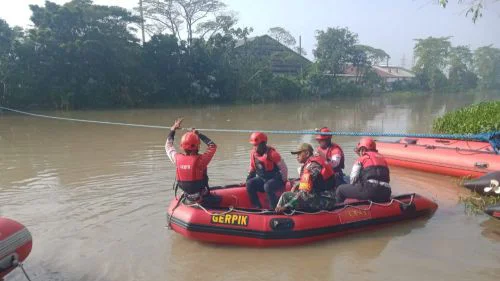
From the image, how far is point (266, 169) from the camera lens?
562cm

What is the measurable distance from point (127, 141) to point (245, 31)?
67.8ft

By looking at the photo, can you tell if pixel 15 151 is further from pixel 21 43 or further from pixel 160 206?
pixel 21 43

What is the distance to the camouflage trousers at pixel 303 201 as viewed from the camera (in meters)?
5.03

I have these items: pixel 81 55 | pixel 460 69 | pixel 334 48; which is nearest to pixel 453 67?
pixel 460 69

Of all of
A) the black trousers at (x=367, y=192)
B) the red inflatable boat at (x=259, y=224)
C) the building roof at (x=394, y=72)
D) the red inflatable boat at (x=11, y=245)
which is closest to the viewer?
the red inflatable boat at (x=11, y=245)

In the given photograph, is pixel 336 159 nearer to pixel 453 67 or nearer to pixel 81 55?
pixel 81 55

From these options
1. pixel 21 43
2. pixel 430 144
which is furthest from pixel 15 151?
pixel 21 43

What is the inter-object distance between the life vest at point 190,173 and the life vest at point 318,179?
44.2 inches

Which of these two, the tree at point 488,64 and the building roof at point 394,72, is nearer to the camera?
the building roof at point 394,72

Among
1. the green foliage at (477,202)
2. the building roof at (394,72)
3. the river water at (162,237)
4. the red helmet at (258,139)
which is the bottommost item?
the river water at (162,237)

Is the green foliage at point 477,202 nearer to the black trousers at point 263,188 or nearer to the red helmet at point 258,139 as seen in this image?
the black trousers at point 263,188

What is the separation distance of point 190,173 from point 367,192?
2.15 m

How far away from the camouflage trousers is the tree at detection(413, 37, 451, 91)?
49.0 metres

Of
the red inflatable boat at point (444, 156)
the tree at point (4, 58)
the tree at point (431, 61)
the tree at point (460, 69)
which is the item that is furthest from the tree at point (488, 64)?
the red inflatable boat at point (444, 156)
